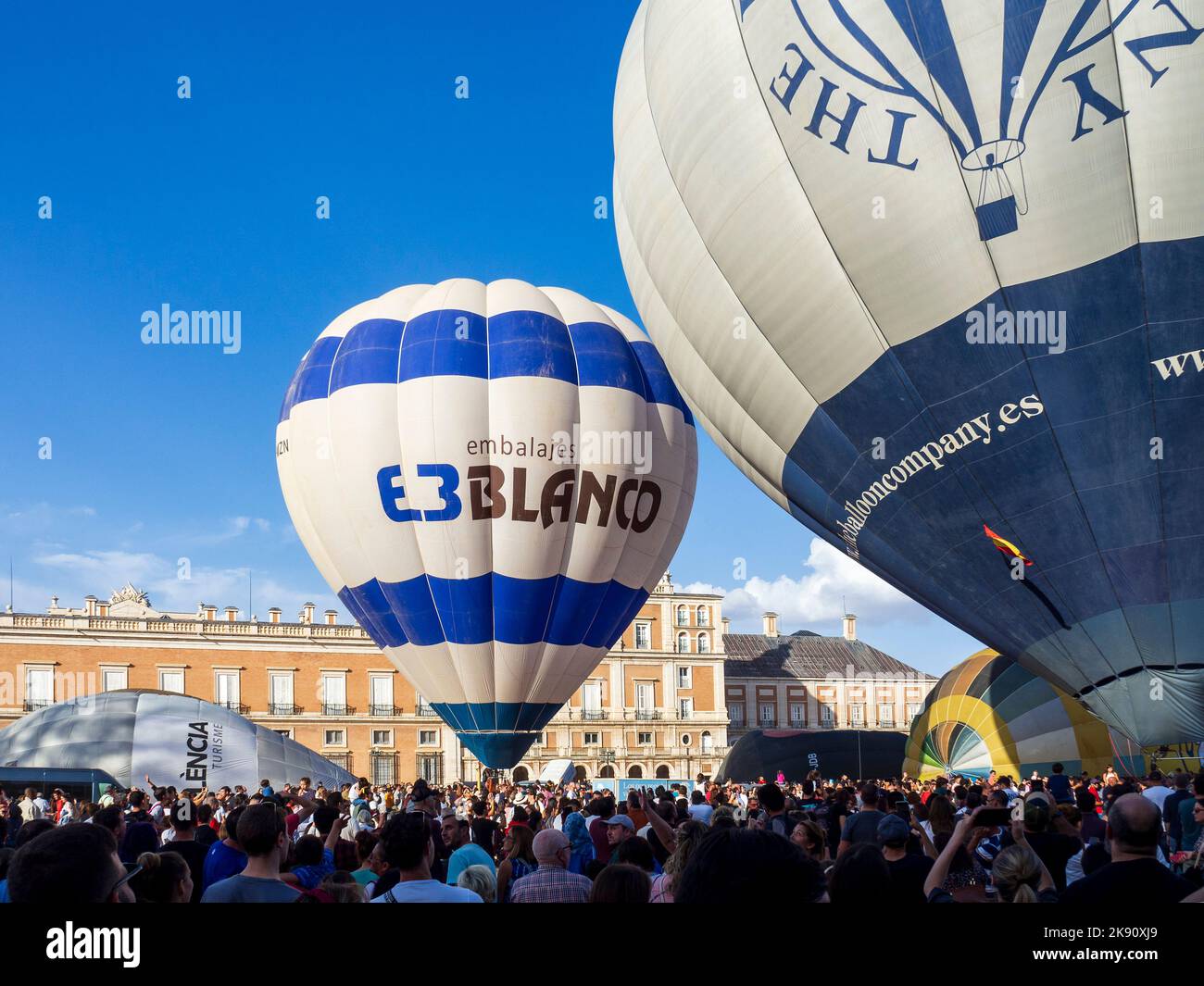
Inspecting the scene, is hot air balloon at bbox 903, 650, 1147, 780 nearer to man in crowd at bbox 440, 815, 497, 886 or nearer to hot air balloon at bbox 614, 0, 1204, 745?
hot air balloon at bbox 614, 0, 1204, 745

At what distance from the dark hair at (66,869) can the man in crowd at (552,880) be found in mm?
2850

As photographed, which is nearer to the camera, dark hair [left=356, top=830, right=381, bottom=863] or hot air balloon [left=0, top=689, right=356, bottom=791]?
dark hair [left=356, top=830, right=381, bottom=863]

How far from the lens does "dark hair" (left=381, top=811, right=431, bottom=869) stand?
15.8 feet

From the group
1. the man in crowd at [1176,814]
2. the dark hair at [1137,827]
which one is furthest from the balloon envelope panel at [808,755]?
the dark hair at [1137,827]

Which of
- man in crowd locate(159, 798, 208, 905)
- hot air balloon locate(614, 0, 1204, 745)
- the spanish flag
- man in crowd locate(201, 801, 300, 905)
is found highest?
hot air balloon locate(614, 0, 1204, 745)

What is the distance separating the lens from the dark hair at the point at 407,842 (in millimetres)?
4816

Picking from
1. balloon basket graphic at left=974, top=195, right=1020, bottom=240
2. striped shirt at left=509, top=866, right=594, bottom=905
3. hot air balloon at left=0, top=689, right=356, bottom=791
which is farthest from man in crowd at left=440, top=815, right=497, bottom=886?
hot air balloon at left=0, top=689, right=356, bottom=791

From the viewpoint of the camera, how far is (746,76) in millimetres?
12719

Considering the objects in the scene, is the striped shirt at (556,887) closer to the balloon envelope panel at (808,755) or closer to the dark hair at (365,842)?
the dark hair at (365,842)

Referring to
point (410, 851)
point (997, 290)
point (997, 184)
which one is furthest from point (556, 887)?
point (997, 184)

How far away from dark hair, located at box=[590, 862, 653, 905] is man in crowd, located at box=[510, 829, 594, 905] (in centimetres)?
174

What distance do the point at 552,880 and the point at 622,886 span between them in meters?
1.95
